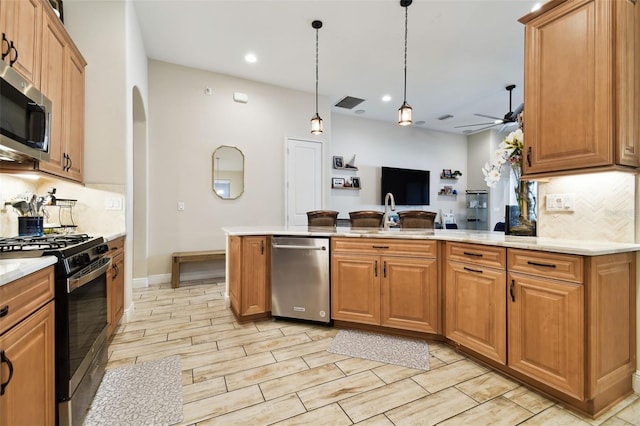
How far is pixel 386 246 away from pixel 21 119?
2.59m

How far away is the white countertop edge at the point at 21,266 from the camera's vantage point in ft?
3.29

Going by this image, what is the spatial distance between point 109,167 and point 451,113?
659cm

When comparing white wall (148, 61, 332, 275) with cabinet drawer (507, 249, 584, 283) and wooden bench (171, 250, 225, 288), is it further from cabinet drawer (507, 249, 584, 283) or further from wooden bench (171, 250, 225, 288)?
cabinet drawer (507, 249, 584, 283)

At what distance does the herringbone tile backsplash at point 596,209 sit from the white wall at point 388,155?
4.51 m

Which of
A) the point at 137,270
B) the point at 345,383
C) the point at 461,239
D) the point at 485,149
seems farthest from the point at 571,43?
the point at 485,149

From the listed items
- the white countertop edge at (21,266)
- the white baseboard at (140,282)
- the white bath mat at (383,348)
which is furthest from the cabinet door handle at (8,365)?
the white baseboard at (140,282)

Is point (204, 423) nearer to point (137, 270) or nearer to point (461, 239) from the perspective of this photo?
point (461, 239)

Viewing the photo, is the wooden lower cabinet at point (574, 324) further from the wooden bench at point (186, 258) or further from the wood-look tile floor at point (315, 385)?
the wooden bench at point (186, 258)

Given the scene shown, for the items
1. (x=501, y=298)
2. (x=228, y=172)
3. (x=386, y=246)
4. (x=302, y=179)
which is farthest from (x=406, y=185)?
(x=501, y=298)

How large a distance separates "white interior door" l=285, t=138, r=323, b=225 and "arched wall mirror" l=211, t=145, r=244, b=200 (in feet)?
2.78

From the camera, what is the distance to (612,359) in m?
1.71

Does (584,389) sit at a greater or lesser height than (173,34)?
lesser

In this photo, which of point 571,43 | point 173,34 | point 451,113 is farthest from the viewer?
point 451,113

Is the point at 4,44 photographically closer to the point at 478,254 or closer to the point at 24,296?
the point at 24,296
